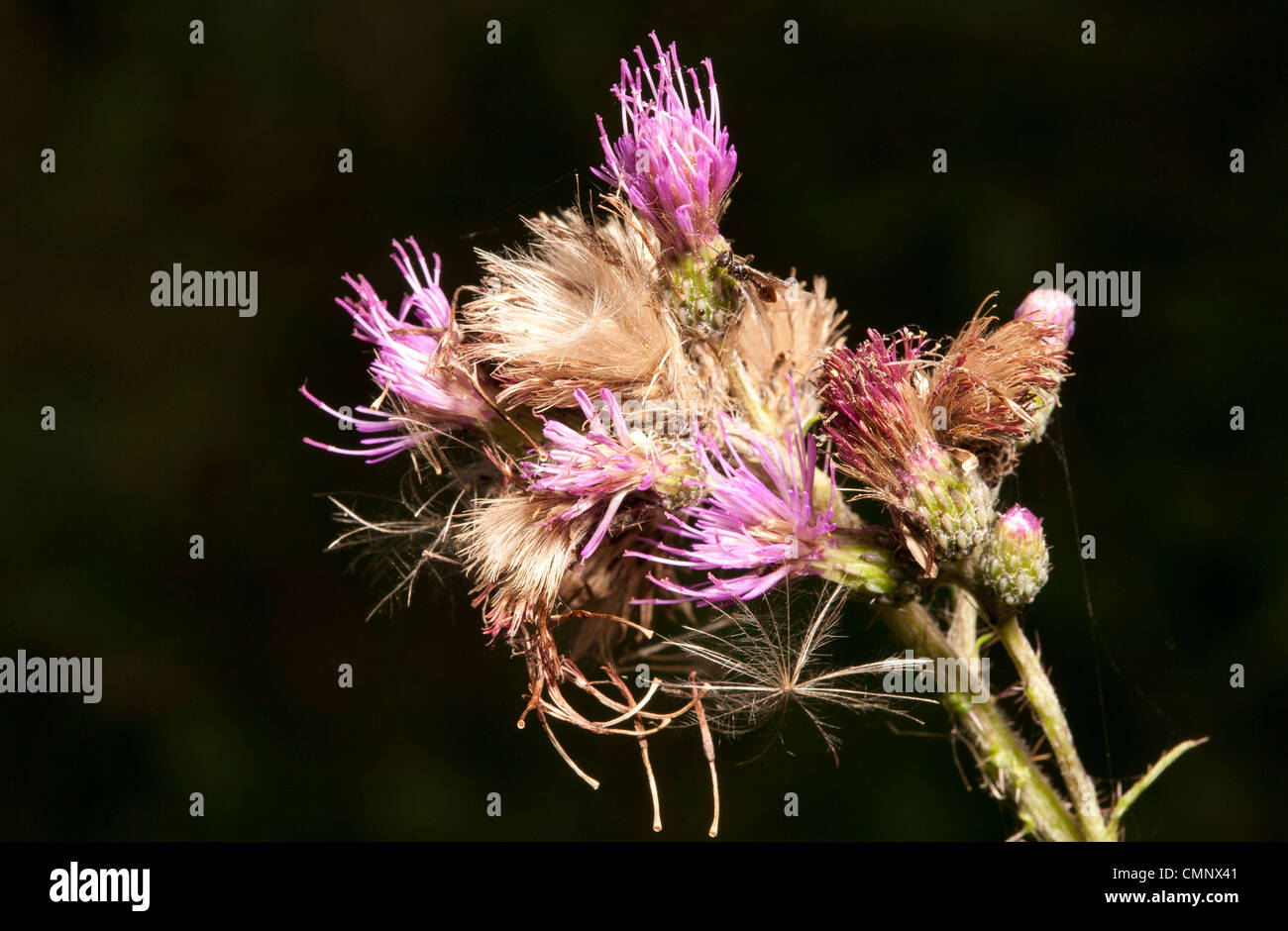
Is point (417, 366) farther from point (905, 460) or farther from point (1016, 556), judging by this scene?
point (1016, 556)

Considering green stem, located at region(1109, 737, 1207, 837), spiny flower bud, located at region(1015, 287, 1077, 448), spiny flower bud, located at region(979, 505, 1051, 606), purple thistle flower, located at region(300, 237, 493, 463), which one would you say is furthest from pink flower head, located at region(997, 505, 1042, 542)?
purple thistle flower, located at region(300, 237, 493, 463)

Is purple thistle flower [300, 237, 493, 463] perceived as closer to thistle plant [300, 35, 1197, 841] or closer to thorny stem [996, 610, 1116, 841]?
thistle plant [300, 35, 1197, 841]

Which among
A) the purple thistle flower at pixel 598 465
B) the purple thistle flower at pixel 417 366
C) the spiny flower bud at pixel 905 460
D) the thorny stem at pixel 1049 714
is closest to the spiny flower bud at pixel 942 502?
the spiny flower bud at pixel 905 460

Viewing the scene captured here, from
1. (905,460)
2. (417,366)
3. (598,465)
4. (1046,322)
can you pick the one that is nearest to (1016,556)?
(905,460)

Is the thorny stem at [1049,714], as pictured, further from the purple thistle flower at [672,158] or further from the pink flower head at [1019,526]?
the purple thistle flower at [672,158]

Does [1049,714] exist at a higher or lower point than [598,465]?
lower
